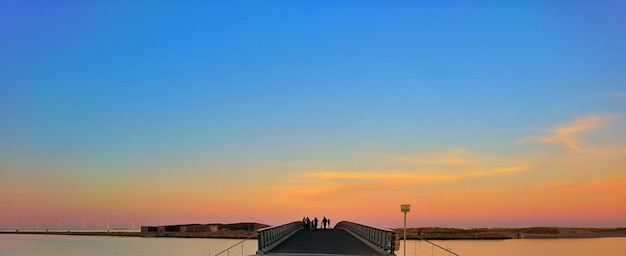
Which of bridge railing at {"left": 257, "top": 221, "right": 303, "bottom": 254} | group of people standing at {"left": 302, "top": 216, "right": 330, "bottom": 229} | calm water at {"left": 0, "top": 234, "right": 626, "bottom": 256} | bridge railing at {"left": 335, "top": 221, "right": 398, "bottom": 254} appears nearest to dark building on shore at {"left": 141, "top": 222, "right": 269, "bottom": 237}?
calm water at {"left": 0, "top": 234, "right": 626, "bottom": 256}

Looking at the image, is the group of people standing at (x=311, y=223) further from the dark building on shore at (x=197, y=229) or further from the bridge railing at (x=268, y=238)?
the dark building on shore at (x=197, y=229)

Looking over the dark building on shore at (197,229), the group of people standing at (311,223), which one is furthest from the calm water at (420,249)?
the dark building on shore at (197,229)

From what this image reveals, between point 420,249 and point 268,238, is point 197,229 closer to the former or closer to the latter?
point 420,249

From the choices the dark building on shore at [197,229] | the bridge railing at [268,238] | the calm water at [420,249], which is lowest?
the dark building on shore at [197,229]

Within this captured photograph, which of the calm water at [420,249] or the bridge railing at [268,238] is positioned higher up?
the bridge railing at [268,238]

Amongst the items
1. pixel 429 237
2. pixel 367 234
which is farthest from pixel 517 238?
pixel 367 234

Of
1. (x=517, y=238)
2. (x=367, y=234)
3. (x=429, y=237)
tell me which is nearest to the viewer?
(x=367, y=234)

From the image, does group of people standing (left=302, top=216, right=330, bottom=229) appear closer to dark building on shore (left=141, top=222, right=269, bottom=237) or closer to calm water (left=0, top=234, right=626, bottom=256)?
calm water (left=0, top=234, right=626, bottom=256)

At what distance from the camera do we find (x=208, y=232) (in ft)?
450

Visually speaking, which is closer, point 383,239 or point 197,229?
point 383,239

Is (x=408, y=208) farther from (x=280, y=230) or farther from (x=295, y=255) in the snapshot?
(x=280, y=230)

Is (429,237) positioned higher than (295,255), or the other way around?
(295,255)

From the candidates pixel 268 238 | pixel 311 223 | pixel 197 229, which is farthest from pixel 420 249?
pixel 197 229

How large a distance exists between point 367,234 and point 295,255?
10473mm
